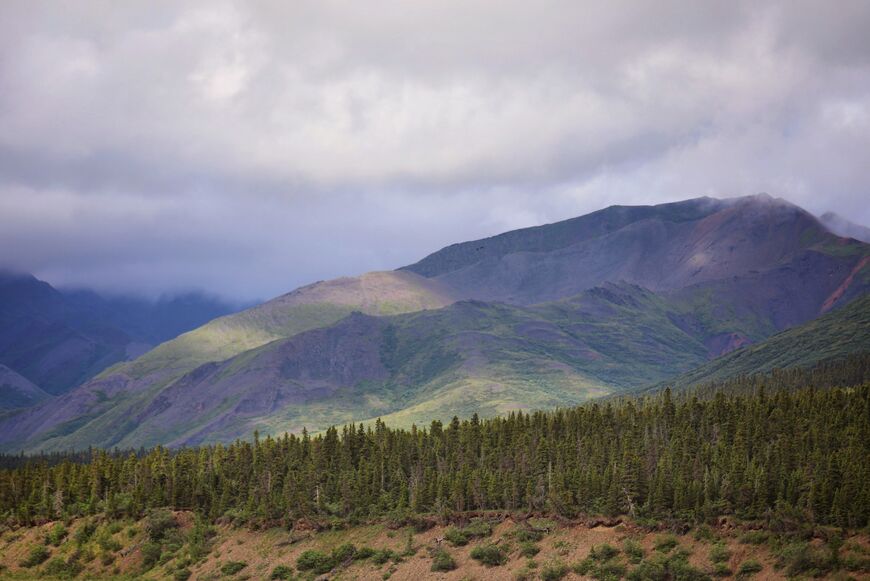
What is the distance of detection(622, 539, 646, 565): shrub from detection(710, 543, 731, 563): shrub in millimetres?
10368

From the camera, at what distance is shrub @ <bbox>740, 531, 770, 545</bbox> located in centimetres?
13238

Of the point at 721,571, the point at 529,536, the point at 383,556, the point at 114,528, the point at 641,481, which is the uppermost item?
the point at 641,481

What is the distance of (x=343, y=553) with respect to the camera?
164500 mm

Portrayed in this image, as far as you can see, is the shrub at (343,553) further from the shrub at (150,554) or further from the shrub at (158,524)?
the shrub at (158,524)

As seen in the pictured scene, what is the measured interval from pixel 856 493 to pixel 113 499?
142 meters

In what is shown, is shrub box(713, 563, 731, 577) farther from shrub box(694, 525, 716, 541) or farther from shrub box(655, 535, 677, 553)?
shrub box(655, 535, 677, 553)

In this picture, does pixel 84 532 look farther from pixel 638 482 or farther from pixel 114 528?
pixel 638 482

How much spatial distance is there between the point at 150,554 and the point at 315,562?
36.5 meters

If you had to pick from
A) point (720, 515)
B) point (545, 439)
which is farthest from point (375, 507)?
point (720, 515)

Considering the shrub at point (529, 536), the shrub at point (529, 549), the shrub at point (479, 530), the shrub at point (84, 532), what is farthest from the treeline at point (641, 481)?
the shrub at point (529, 549)

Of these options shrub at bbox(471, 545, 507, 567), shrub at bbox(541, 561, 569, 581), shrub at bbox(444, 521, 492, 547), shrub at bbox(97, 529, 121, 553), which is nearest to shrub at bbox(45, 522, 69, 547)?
shrub at bbox(97, 529, 121, 553)

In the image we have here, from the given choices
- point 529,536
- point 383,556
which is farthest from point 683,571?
point 383,556

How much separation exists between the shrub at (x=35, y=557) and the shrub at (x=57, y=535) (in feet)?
7.56

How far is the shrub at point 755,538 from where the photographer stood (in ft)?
434
